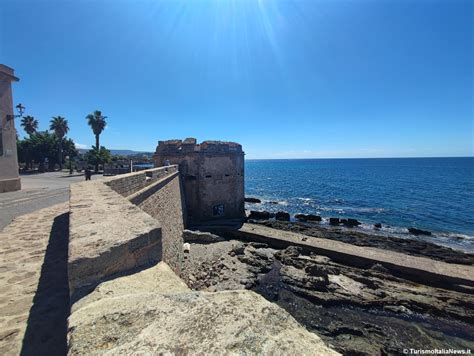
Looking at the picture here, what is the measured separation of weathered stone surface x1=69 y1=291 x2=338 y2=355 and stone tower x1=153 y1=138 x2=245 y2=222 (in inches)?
720

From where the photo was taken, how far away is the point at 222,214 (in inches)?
828

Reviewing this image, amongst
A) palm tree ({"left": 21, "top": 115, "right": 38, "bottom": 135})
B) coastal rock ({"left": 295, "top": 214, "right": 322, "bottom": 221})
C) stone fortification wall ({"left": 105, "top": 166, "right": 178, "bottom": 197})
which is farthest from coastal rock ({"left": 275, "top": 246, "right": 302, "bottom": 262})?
palm tree ({"left": 21, "top": 115, "right": 38, "bottom": 135})

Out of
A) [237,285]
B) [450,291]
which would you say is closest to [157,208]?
[237,285]

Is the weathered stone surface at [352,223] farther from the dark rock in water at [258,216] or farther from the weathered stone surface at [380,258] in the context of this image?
the dark rock in water at [258,216]

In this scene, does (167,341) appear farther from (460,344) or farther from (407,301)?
(407,301)

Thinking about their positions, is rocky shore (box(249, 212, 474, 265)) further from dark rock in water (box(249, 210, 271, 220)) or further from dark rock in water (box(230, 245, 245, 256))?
dark rock in water (box(230, 245, 245, 256))

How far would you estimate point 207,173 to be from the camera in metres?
19.9

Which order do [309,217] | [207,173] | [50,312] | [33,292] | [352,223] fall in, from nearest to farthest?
1. [50,312]
2. [33,292]
3. [207,173]
4. [352,223]
5. [309,217]

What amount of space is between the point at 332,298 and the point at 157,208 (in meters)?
8.73

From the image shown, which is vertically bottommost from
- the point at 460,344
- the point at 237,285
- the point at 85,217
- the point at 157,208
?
the point at 460,344

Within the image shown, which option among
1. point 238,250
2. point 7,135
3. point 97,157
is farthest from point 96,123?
point 238,250

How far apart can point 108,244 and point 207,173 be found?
17.7m

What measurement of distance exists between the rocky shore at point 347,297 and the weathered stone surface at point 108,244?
7.55 metres

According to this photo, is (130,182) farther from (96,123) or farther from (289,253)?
(96,123)
